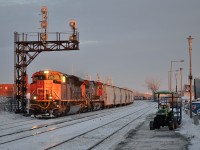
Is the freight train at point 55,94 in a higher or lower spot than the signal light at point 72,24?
lower

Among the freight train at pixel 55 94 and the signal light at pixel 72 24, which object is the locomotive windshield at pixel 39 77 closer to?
the freight train at pixel 55 94

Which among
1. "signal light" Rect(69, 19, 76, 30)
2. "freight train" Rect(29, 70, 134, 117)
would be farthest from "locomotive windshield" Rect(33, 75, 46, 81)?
"signal light" Rect(69, 19, 76, 30)

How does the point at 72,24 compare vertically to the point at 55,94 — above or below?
above

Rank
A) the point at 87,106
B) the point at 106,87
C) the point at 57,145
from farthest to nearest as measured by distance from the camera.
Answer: the point at 106,87 < the point at 87,106 < the point at 57,145

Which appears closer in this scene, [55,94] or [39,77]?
[55,94]

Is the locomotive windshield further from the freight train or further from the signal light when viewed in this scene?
the signal light

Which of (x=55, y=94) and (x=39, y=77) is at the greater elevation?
(x=39, y=77)

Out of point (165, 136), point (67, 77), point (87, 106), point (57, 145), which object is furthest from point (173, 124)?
point (87, 106)

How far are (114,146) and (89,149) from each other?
1415mm

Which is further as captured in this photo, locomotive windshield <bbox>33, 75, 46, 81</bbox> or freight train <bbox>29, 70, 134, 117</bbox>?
locomotive windshield <bbox>33, 75, 46, 81</bbox>

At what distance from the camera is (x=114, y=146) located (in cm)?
1647

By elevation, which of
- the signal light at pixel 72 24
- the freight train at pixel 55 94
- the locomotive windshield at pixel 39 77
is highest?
the signal light at pixel 72 24

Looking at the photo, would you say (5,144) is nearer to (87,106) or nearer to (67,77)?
(67,77)

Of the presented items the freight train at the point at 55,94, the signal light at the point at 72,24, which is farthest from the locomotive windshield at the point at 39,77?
the signal light at the point at 72,24
